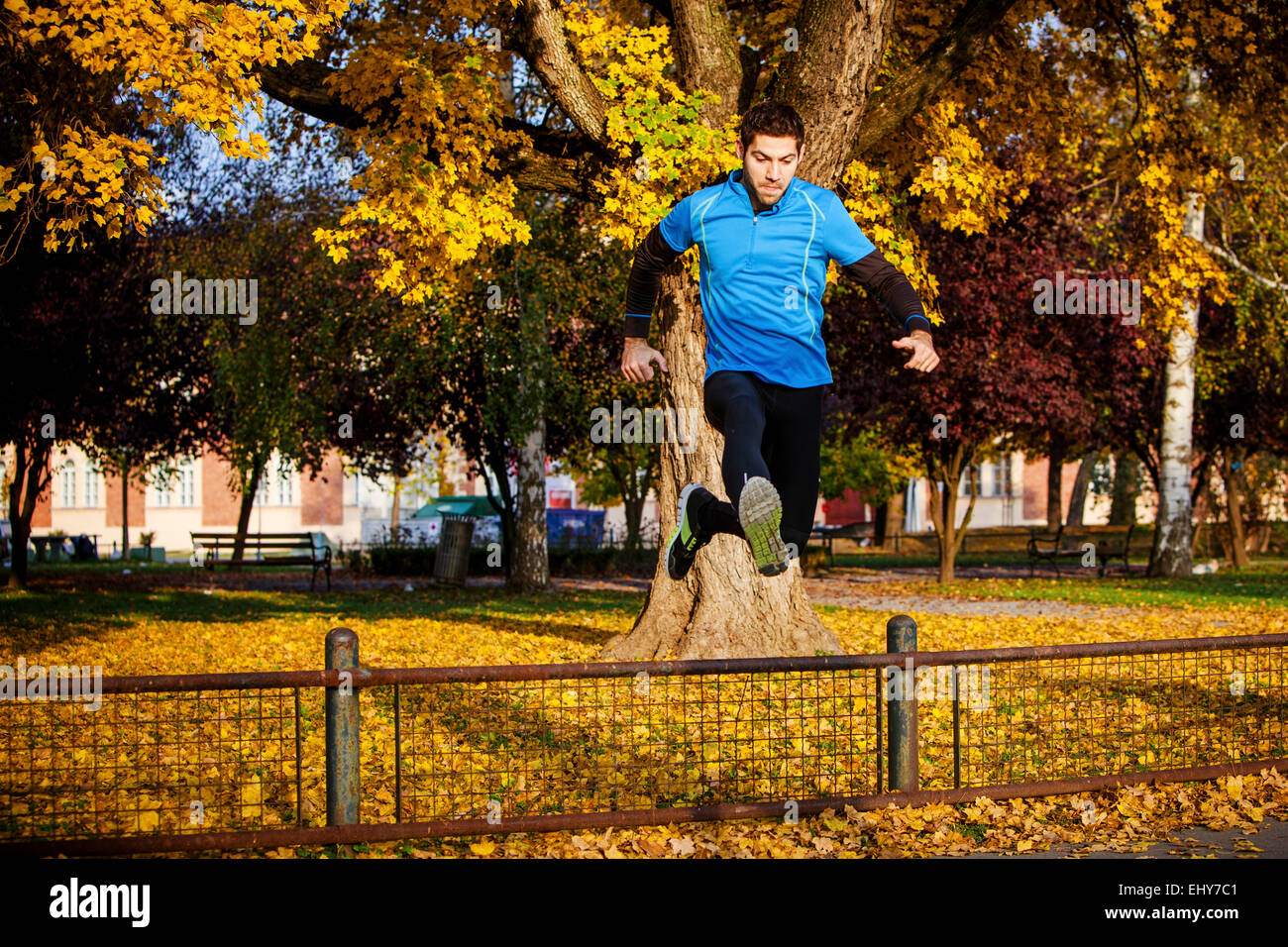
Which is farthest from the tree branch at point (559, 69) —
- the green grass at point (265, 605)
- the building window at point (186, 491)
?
the building window at point (186, 491)

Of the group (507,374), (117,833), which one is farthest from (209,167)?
(117,833)

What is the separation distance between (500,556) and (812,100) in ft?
81.7

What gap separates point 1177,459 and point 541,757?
20.2 metres

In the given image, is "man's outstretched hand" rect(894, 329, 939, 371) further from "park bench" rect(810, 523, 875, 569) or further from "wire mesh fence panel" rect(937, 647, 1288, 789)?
"park bench" rect(810, 523, 875, 569)

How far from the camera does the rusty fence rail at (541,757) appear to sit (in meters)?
5.77

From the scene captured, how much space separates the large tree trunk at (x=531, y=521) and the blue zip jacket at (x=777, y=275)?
56.3 ft

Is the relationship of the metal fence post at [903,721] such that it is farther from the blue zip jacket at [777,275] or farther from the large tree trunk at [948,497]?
the large tree trunk at [948,497]

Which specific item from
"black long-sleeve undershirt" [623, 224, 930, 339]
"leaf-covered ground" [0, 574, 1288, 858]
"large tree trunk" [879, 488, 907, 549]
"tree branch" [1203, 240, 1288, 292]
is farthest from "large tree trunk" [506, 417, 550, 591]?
"large tree trunk" [879, 488, 907, 549]

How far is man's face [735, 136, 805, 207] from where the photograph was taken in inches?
160

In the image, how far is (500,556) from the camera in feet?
107

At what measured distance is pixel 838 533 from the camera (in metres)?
37.4

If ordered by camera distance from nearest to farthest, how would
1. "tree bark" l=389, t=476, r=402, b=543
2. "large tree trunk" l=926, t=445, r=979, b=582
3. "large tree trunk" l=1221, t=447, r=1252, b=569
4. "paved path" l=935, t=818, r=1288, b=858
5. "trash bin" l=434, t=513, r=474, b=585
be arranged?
"paved path" l=935, t=818, r=1288, b=858, "large tree trunk" l=926, t=445, r=979, b=582, "trash bin" l=434, t=513, r=474, b=585, "large tree trunk" l=1221, t=447, r=1252, b=569, "tree bark" l=389, t=476, r=402, b=543
